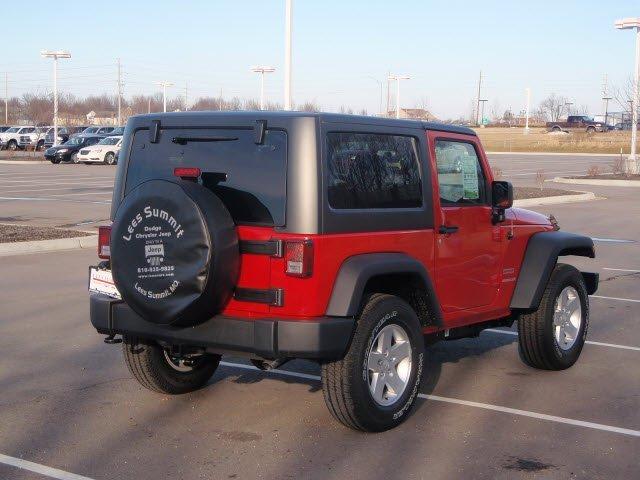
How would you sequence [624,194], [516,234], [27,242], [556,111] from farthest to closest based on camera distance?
[556,111] → [624,194] → [27,242] → [516,234]

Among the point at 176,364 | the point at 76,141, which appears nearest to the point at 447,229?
the point at 176,364

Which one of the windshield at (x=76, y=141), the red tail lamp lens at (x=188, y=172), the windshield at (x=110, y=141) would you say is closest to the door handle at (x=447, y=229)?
the red tail lamp lens at (x=188, y=172)

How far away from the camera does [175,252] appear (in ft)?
17.8

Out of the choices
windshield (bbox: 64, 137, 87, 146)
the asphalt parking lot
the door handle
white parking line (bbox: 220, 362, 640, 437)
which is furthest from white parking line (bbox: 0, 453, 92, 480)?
windshield (bbox: 64, 137, 87, 146)

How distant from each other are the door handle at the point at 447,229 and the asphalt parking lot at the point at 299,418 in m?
1.23

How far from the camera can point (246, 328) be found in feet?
18.0

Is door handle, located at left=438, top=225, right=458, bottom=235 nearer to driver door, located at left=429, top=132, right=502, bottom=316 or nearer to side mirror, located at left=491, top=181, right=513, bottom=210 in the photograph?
driver door, located at left=429, top=132, right=502, bottom=316

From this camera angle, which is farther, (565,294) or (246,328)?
(565,294)

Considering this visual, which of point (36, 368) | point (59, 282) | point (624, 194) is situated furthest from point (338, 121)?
point (624, 194)

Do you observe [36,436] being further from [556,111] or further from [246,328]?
[556,111]

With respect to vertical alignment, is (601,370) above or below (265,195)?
below

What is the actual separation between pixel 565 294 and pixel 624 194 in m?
25.5

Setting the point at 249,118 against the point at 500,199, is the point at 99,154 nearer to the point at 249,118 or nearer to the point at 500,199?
the point at 500,199

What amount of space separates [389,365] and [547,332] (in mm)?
1925
